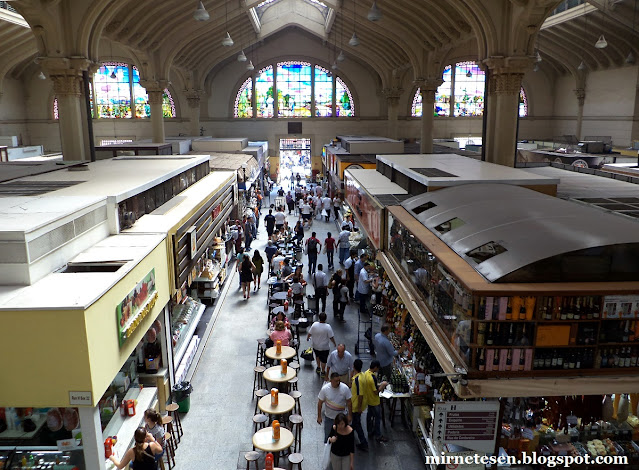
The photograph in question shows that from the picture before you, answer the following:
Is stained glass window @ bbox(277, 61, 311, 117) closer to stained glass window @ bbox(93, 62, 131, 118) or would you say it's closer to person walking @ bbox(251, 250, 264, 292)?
stained glass window @ bbox(93, 62, 131, 118)

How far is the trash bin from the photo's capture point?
23.8 feet

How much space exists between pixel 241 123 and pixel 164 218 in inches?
966

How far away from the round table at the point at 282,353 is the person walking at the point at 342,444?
7.81ft

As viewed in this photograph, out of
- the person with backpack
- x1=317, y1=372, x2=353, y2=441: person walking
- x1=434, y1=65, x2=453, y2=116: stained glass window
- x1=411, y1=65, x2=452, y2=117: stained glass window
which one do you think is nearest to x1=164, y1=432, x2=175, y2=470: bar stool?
x1=317, y1=372, x2=353, y2=441: person walking

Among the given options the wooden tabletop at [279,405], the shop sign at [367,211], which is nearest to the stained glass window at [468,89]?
the shop sign at [367,211]

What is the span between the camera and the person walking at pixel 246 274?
12.0m

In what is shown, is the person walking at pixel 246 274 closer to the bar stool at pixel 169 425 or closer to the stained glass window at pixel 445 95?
the bar stool at pixel 169 425

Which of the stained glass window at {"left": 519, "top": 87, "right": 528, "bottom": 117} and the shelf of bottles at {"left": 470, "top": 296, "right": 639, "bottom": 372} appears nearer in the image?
the shelf of bottles at {"left": 470, "top": 296, "right": 639, "bottom": 372}

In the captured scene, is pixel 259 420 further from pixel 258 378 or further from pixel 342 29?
pixel 342 29

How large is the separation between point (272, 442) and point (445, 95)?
28.8 meters

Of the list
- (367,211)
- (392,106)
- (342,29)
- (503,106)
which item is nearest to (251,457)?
(367,211)

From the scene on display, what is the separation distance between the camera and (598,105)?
88.3 feet

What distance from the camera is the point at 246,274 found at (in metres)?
12.1

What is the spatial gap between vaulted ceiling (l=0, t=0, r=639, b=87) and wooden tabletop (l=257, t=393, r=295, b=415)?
9.11 metres
